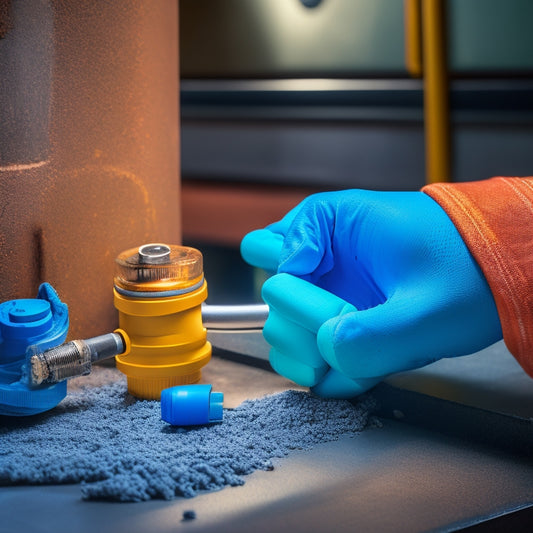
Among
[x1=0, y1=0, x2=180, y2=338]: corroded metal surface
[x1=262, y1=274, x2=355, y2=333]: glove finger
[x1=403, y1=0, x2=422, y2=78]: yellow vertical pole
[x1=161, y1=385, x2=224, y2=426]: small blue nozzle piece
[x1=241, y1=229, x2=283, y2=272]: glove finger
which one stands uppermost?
[x1=403, y1=0, x2=422, y2=78]: yellow vertical pole

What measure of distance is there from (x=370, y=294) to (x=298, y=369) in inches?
3.4

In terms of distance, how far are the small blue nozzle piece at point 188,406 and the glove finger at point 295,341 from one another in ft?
0.23

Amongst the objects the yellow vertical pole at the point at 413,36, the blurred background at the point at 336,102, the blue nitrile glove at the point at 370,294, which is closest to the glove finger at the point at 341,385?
the blue nitrile glove at the point at 370,294

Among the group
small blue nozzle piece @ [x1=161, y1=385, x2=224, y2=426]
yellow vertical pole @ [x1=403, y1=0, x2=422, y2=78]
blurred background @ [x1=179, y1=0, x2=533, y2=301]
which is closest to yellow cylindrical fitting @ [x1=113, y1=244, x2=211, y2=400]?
small blue nozzle piece @ [x1=161, y1=385, x2=224, y2=426]

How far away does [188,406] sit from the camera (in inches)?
20.3

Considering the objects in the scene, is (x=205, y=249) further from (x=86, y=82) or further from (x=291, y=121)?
(x=86, y=82)

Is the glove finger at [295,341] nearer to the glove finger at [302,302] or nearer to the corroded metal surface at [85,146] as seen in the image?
the glove finger at [302,302]

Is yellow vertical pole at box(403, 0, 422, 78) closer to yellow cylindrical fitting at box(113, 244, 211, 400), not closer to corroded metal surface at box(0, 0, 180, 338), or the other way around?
corroded metal surface at box(0, 0, 180, 338)

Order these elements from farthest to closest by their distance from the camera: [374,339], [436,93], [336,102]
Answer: [336,102] → [436,93] → [374,339]

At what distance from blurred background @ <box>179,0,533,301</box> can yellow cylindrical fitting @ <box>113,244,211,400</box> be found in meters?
0.51

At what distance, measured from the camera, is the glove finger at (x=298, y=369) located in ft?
1.80

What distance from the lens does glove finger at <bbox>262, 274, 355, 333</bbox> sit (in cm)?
51

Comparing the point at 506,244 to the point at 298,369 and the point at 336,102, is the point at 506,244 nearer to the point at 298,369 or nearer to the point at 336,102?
the point at 298,369

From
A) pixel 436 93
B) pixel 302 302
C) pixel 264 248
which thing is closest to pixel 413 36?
pixel 436 93
